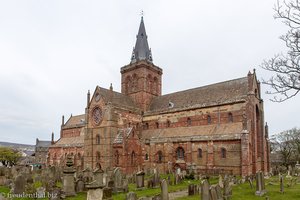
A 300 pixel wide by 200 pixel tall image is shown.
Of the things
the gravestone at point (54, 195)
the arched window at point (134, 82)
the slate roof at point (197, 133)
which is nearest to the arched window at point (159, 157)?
the slate roof at point (197, 133)

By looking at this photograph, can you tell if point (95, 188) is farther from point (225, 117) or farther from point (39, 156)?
point (39, 156)

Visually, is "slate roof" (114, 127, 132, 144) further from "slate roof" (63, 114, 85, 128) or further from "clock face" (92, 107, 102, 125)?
"slate roof" (63, 114, 85, 128)

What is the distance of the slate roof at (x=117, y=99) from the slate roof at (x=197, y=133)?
4.83 m

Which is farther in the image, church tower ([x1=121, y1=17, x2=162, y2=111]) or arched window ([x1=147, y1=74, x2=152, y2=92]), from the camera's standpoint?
arched window ([x1=147, y1=74, x2=152, y2=92])

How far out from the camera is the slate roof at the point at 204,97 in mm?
29266

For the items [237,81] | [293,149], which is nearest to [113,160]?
[237,81]

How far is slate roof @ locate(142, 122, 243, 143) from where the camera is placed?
87.5 feet

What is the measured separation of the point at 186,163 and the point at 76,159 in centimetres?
1961

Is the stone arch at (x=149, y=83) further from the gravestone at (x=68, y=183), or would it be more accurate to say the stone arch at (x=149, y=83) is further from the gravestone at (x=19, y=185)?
the gravestone at (x=19, y=185)

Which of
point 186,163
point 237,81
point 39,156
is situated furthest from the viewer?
point 39,156

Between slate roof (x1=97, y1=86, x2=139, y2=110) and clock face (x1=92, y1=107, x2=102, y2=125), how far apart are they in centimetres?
213

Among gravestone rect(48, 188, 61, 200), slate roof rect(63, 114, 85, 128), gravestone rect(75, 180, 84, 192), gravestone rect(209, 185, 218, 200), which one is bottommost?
gravestone rect(75, 180, 84, 192)

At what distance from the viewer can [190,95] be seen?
3478 centimetres

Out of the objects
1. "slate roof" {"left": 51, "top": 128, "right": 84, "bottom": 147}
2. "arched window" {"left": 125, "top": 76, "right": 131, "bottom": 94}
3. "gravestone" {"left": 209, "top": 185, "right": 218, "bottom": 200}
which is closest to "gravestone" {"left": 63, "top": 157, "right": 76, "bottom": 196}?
"gravestone" {"left": 209, "top": 185, "right": 218, "bottom": 200}
